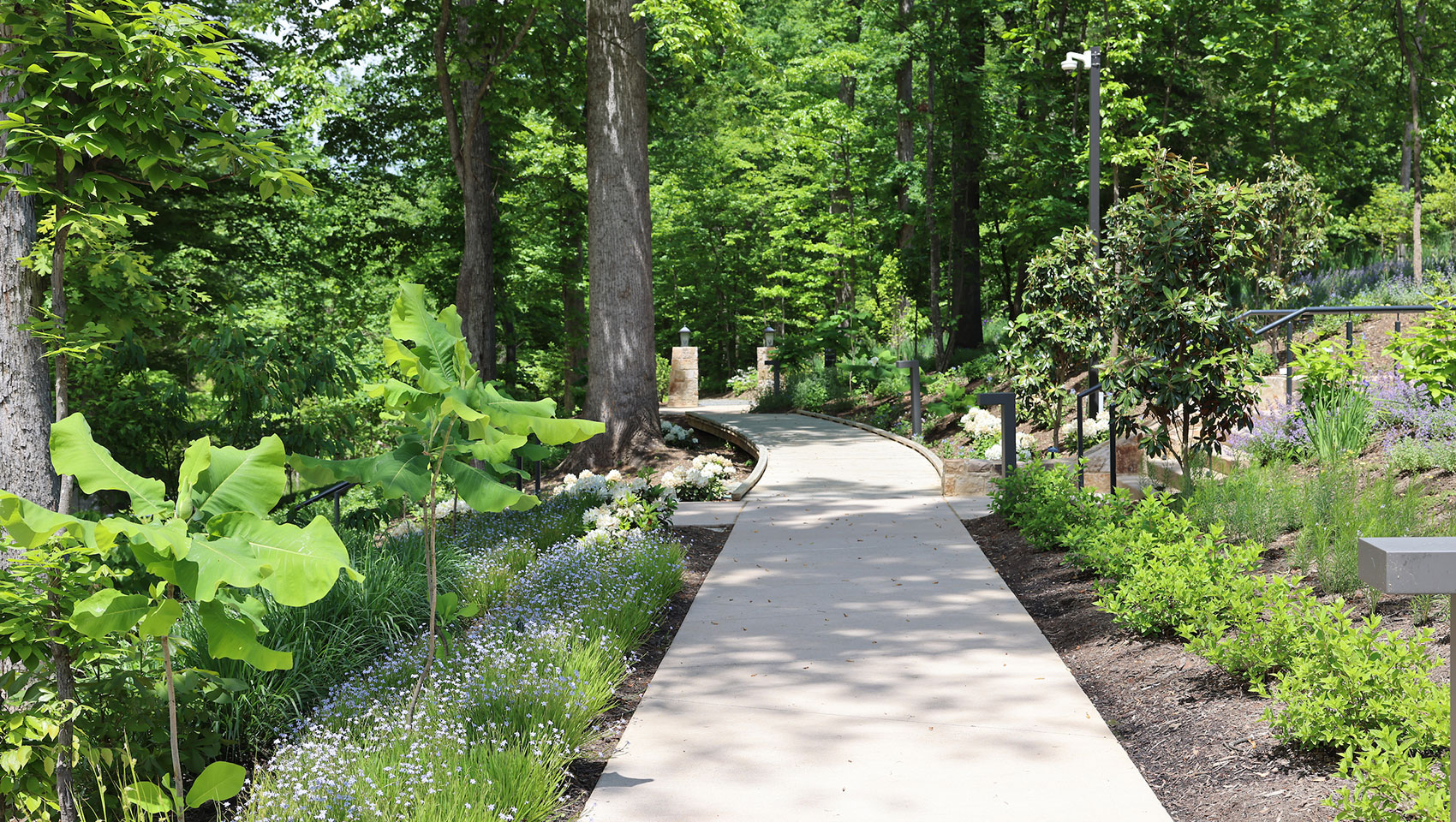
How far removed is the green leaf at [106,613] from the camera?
2689 mm

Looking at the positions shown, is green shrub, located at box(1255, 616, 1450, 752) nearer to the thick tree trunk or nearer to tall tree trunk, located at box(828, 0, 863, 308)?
the thick tree trunk

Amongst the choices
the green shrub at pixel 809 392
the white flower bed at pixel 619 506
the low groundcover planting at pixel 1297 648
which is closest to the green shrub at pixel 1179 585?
the low groundcover planting at pixel 1297 648

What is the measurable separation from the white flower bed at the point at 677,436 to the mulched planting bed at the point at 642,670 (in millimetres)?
6357

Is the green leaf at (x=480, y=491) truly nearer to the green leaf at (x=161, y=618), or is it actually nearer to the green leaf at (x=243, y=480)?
the green leaf at (x=243, y=480)

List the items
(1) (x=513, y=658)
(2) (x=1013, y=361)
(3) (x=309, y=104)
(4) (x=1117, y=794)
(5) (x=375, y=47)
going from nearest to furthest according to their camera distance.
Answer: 1. (4) (x=1117, y=794)
2. (1) (x=513, y=658)
3. (2) (x=1013, y=361)
4. (3) (x=309, y=104)
5. (5) (x=375, y=47)

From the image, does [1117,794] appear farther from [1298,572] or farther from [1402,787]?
[1298,572]

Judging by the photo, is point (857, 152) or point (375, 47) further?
point (857, 152)

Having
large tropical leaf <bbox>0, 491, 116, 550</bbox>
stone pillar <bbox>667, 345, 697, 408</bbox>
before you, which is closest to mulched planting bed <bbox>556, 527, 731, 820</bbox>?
large tropical leaf <bbox>0, 491, 116, 550</bbox>

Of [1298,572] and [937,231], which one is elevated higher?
[937,231]

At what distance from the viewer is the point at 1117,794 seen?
387 cm

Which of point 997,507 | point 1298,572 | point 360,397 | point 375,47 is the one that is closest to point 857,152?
point 375,47

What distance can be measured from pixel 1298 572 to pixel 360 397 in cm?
1665

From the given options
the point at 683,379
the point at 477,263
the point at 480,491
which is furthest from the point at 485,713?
the point at 683,379

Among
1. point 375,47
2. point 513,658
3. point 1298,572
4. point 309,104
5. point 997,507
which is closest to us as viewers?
point 513,658
